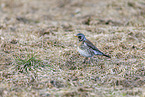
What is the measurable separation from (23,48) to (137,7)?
5.91 meters

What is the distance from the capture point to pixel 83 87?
4.02 meters

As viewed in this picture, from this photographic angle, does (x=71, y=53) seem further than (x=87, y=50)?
Yes

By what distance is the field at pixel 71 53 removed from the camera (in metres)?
4.07

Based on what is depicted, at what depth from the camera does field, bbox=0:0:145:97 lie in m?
4.07

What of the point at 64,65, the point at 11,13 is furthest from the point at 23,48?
the point at 11,13

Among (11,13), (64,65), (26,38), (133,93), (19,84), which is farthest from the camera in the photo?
(11,13)

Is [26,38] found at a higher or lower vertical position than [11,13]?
lower

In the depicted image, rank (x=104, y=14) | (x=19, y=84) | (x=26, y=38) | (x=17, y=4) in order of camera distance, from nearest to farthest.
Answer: (x=19, y=84) < (x=26, y=38) < (x=104, y=14) < (x=17, y=4)

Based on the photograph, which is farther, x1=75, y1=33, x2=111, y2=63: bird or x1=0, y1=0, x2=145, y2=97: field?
x1=75, y1=33, x2=111, y2=63: bird

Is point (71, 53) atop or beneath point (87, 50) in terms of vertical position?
beneath

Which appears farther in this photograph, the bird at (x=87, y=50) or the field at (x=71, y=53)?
the bird at (x=87, y=50)

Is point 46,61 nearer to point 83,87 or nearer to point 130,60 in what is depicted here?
point 83,87

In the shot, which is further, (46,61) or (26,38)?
(26,38)

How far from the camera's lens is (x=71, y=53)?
5.42 metres
